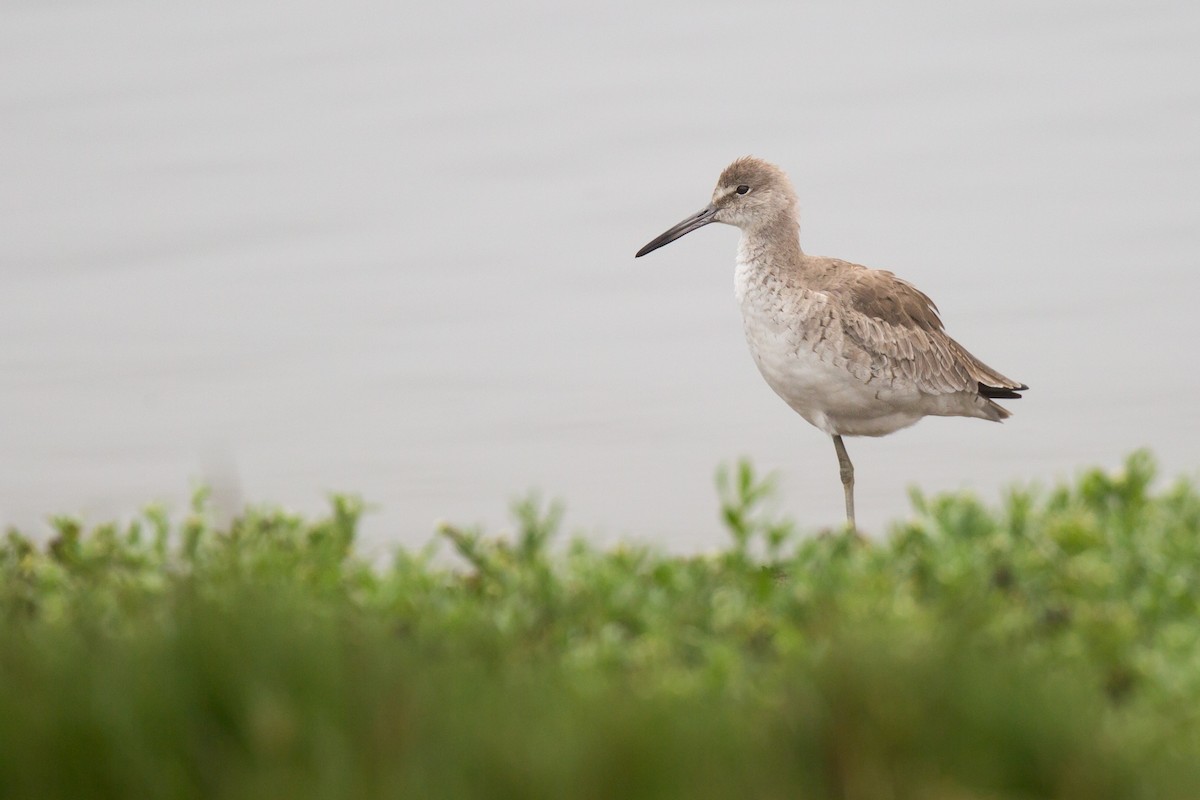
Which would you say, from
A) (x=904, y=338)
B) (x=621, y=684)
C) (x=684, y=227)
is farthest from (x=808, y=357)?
(x=621, y=684)

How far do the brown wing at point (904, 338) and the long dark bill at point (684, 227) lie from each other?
1304 mm

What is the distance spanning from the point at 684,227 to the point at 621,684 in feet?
24.6

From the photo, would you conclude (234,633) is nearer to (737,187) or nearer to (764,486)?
(764,486)

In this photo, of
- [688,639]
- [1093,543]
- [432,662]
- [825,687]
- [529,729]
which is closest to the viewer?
[529,729]

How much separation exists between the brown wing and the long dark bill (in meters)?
1.30

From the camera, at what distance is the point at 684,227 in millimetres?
11438

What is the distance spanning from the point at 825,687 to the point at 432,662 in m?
1.07

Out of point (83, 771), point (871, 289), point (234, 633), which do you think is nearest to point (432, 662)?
point (234, 633)

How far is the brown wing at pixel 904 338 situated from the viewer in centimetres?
972

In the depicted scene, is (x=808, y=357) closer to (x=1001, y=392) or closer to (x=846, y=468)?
(x=846, y=468)

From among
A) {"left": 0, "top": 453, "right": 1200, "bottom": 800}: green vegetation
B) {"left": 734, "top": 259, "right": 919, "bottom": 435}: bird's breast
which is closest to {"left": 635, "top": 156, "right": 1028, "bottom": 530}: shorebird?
{"left": 734, "top": 259, "right": 919, "bottom": 435}: bird's breast

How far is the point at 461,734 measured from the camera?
3.58 meters

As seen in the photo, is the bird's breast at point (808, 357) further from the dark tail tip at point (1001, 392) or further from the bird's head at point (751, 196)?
the dark tail tip at point (1001, 392)

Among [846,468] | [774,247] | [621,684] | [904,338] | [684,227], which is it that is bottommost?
[621,684]
